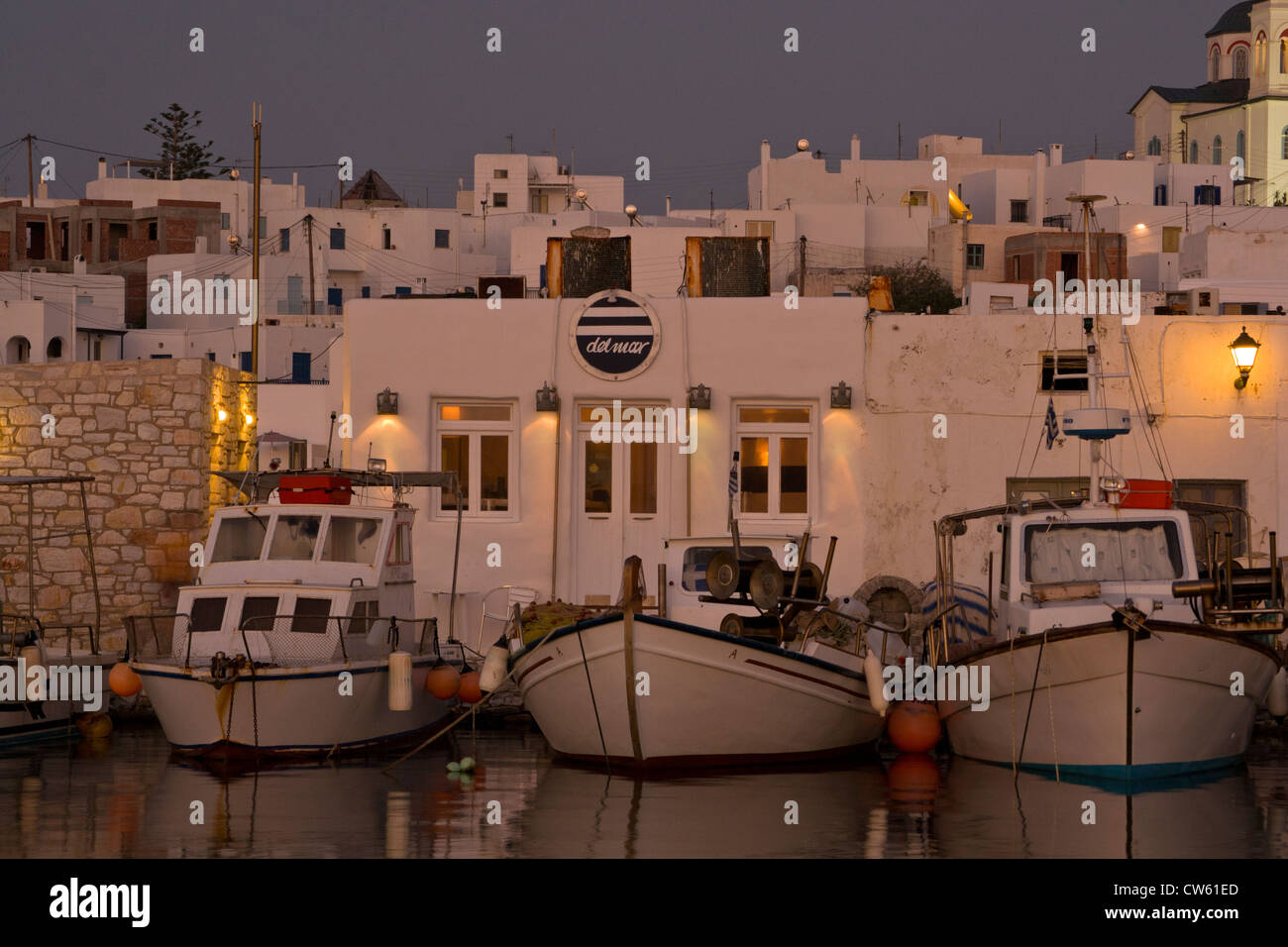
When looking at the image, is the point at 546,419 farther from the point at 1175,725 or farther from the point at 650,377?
the point at 1175,725

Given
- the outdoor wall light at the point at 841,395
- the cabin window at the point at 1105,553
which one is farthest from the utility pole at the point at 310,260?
the cabin window at the point at 1105,553

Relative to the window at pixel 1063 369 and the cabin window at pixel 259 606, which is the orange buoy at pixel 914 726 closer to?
the window at pixel 1063 369

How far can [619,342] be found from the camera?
928 inches

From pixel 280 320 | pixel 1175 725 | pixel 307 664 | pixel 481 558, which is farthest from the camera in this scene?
pixel 280 320

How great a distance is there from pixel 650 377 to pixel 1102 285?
6.38 m

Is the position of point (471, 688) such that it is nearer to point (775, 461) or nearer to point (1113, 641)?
point (775, 461)

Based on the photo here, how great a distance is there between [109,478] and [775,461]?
8874mm

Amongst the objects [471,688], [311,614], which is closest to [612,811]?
[311,614]

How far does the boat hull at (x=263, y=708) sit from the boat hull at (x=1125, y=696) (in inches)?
253

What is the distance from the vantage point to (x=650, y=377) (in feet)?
77.5

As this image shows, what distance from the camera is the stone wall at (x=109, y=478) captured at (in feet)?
76.5

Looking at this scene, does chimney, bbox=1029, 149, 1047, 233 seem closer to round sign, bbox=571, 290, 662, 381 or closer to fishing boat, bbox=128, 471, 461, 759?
round sign, bbox=571, 290, 662, 381

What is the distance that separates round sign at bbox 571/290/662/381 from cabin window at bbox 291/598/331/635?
6069 mm
